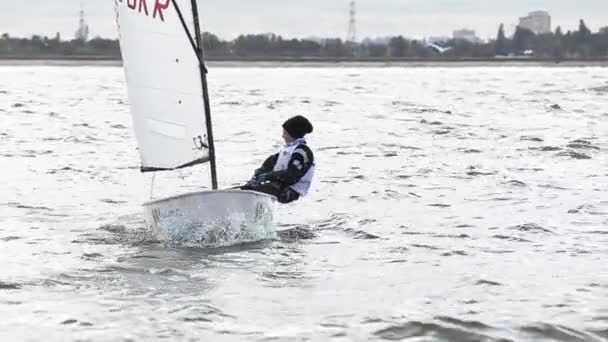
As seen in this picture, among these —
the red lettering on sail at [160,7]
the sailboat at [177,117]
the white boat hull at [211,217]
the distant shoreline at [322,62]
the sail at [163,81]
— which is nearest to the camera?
the white boat hull at [211,217]

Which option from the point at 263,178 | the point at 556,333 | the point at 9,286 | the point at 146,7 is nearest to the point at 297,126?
the point at 263,178

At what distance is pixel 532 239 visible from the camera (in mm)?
12156

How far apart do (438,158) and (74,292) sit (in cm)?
1420

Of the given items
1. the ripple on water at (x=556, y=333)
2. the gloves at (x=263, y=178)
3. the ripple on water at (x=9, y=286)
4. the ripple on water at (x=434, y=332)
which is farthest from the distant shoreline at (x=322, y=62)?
the ripple on water at (x=556, y=333)

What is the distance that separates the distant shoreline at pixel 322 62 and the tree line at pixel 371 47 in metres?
2.16

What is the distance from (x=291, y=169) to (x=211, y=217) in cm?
130

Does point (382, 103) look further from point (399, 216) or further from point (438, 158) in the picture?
point (399, 216)

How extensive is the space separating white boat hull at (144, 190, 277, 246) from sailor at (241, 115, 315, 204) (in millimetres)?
337

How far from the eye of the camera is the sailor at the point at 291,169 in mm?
11734

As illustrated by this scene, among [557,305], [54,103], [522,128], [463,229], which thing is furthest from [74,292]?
[54,103]

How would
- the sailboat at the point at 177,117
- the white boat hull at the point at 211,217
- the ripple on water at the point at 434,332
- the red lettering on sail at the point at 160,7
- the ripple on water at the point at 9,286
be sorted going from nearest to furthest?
the ripple on water at the point at 434,332 < the ripple on water at the point at 9,286 < the white boat hull at the point at 211,217 < the sailboat at the point at 177,117 < the red lettering on sail at the point at 160,7

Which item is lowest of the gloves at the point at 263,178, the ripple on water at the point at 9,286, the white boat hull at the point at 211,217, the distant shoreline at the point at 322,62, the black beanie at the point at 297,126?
the distant shoreline at the point at 322,62

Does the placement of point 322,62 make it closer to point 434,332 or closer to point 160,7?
A: point 160,7

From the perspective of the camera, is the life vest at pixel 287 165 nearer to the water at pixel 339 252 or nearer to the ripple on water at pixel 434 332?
the water at pixel 339 252
